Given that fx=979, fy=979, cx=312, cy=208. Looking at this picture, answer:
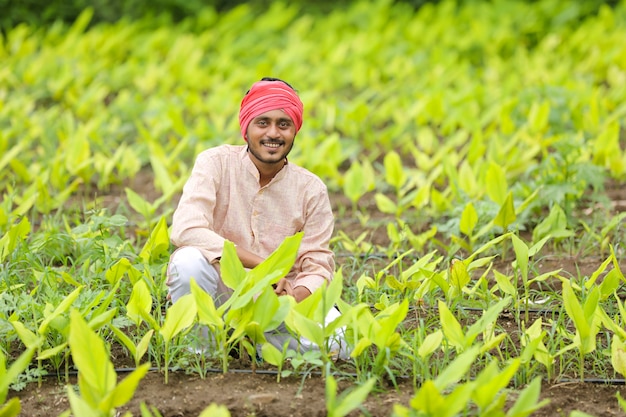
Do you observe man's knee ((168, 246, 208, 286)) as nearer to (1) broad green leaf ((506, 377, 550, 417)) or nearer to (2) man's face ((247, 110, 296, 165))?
(2) man's face ((247, 110, 296, 165))

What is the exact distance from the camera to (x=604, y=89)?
24.8ft

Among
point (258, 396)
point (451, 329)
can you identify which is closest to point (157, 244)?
point (258, 396)

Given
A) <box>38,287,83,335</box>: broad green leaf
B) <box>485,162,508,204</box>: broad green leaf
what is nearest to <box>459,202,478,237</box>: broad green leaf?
<box>485,162,508,204</box>: broad green leaf

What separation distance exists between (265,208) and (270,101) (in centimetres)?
37

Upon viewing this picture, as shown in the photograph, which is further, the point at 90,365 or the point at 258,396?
the point at 258,396

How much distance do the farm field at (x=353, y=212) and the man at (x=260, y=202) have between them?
0.73 ft

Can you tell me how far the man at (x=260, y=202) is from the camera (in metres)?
3.24

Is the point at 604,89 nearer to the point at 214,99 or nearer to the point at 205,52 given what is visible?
the point at 214,99

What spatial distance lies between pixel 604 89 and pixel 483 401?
18.2ft

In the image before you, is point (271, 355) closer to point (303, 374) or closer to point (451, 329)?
point (303, 374)

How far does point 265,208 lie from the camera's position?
3.37 metres

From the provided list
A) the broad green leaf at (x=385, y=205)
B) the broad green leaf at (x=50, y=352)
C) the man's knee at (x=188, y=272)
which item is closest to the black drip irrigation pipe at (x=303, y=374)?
the broad green leaf at (x=50, y=352)

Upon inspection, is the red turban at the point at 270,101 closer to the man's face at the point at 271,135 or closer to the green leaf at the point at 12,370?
the man's face at the point at 271,135

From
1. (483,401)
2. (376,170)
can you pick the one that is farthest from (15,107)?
(483,401)
